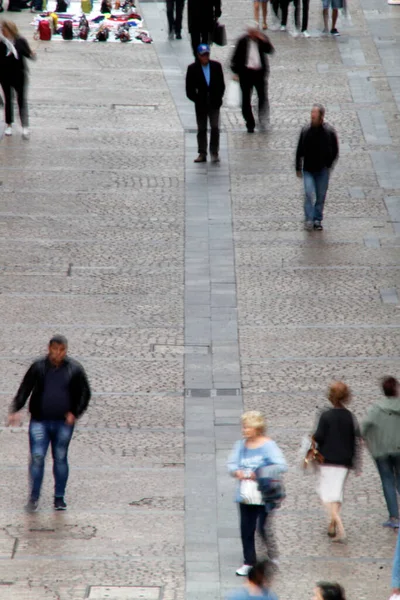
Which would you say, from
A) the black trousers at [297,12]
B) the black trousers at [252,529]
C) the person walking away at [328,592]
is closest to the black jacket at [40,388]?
the black trousers at [252,529]

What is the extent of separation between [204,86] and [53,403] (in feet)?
33.7

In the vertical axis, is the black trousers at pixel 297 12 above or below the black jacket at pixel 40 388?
below

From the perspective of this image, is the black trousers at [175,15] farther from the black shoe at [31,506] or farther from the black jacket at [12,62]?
the black shoe at [31,506]

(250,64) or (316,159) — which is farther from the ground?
(250,64)

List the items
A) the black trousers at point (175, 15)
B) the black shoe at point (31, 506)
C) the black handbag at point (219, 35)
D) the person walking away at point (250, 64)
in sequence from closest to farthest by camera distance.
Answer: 1. the black shoe at point (31, 506)
2. the person walking away at point (250, 64)
3. the black handbag at point (219, 35)
4. the black trousers at point (175, 15)

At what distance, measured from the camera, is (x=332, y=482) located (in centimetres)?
1000

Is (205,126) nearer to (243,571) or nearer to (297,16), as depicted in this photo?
(297,16)

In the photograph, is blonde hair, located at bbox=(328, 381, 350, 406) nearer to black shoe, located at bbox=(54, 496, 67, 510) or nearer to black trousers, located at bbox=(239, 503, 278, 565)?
black trousers, located at bbox=(239, 503, 278, 565)

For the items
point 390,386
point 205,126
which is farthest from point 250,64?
point 390,386

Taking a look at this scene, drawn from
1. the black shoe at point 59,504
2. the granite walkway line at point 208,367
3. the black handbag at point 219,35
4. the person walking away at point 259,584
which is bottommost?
the granite walkway line at point 208,367

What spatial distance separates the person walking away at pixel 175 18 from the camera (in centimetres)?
2731

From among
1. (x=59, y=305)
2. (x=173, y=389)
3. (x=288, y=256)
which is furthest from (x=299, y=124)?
(x=173, y=389)

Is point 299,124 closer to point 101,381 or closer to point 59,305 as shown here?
point 59,305

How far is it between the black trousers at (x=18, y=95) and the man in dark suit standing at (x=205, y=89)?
2.85 metres
